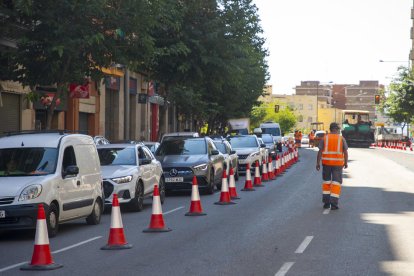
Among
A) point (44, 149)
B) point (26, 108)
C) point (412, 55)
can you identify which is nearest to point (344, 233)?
point (44, 149)

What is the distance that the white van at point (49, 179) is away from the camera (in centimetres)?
1390

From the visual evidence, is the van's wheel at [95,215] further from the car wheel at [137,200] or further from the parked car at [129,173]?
the car wheel at [137,200]

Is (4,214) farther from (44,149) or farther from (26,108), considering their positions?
(26,108)

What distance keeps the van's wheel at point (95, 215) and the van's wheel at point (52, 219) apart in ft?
6.33

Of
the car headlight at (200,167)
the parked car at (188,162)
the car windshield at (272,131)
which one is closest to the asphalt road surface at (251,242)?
the parked car at (188,162)

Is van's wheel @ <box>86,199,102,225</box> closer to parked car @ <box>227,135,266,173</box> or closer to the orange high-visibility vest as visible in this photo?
the orange high-visibility vest

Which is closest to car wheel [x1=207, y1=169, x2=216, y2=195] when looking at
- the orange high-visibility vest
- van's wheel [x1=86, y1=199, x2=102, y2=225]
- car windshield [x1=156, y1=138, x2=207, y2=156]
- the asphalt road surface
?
car windshield [x1=156, y1=138, x2=207, y2=156]

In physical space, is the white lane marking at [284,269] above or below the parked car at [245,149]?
below

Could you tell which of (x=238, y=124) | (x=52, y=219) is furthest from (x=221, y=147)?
(x=238, y=124)

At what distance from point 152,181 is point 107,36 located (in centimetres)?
421

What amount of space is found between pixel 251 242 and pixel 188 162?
36.9 feet

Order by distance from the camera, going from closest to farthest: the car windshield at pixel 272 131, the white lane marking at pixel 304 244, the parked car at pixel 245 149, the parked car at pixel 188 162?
the white lane marking at pixel 304 244 → the parked car at pixel 188 162 → the parked car at pixel 245 149 → the car windshield at pixel 272 131

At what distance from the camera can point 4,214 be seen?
45.2 ft

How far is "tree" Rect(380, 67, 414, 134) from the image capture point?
85400 millimetres
